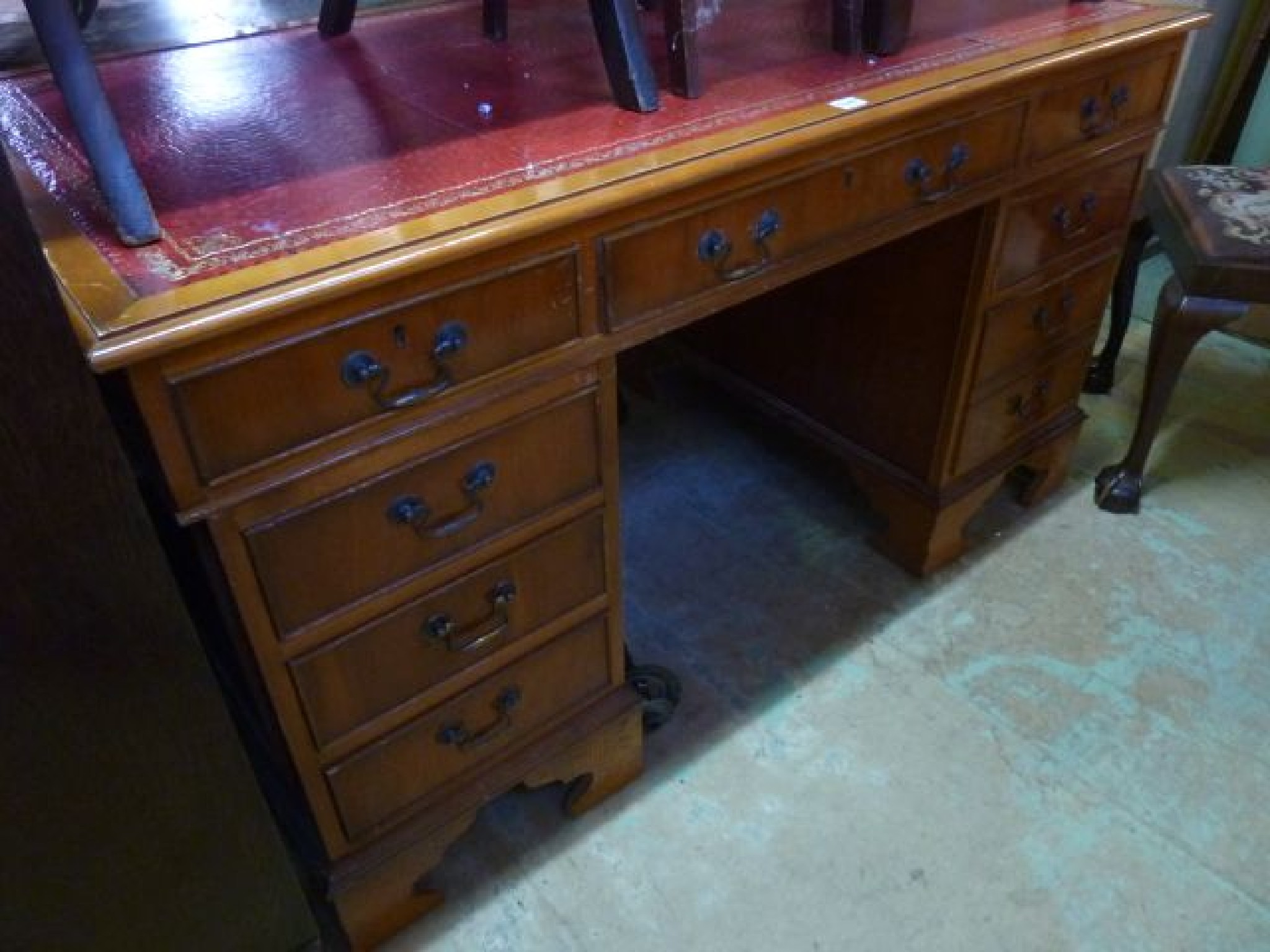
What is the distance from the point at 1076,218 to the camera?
1393mm

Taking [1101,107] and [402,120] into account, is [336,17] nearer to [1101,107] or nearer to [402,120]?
[402,120]

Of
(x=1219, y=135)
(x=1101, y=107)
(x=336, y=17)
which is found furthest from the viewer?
(x=1219, y=135)

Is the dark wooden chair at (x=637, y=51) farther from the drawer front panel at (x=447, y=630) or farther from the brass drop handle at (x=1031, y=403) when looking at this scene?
the brass drop handle at (x=1031, y=403)

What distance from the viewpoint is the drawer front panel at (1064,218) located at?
1.31 meters

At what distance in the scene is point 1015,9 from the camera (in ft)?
4.37

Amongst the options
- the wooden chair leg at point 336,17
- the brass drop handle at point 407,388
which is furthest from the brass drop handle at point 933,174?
the wooden chair leg at point 336,17

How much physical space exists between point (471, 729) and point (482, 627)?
135mm

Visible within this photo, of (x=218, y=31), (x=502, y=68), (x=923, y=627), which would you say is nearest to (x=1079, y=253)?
(x=923, y=627)

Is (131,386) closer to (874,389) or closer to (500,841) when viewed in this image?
(500,841)

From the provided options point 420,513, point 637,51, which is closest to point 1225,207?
point 637,51

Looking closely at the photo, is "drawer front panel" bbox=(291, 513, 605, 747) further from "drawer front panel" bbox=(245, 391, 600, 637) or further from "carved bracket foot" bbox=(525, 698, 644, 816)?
"carved bracket foot" bbox=(525, 698, 644, 816)

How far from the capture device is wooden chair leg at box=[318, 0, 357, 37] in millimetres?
1166

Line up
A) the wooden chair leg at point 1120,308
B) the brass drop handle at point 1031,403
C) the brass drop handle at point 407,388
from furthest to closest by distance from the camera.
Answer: the wooden chair leg at point 1120,308 → the brass drop handle at point 1031,403 → the brass drop handle at point 407,388

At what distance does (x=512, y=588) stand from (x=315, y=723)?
0.22m
